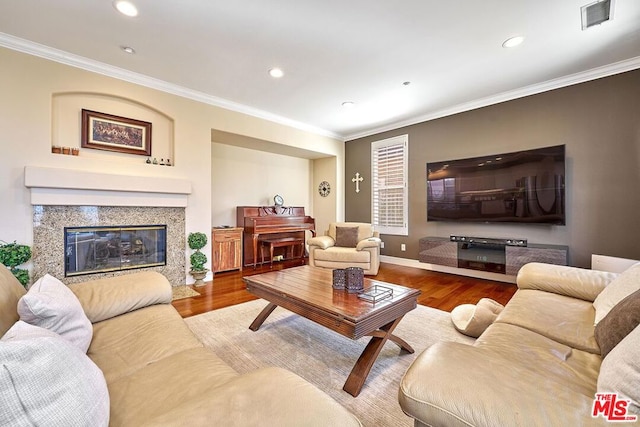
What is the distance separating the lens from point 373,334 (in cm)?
168

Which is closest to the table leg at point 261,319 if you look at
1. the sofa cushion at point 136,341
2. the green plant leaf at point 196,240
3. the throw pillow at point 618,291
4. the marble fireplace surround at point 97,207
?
the sofa cushion at point 136,341

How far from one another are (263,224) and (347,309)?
12.0 ft

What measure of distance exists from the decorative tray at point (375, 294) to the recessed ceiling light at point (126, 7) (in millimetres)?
2987

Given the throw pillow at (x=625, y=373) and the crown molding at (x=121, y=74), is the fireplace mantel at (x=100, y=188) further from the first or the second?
the throw pillow at (x=625, y=373)

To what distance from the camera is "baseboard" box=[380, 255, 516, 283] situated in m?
3.97

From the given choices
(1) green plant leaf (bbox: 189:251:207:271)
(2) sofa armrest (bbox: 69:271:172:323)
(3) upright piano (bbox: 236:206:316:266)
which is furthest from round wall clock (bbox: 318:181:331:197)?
(2) sofa armrest (bbox: 69:271:172:323)

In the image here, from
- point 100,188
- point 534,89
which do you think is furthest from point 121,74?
point 534,89

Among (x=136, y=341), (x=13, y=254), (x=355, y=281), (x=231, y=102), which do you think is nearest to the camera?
(x=136, y=341)

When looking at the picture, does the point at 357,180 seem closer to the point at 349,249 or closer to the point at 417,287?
the point at 349,249

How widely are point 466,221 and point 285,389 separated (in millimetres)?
4191

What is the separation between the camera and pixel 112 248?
11.1 feet

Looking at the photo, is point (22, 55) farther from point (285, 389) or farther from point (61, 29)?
point (285, 389)

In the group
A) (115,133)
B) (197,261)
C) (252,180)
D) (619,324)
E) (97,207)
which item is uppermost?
(115,133)

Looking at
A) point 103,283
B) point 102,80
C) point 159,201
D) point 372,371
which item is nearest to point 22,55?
point 102,80
